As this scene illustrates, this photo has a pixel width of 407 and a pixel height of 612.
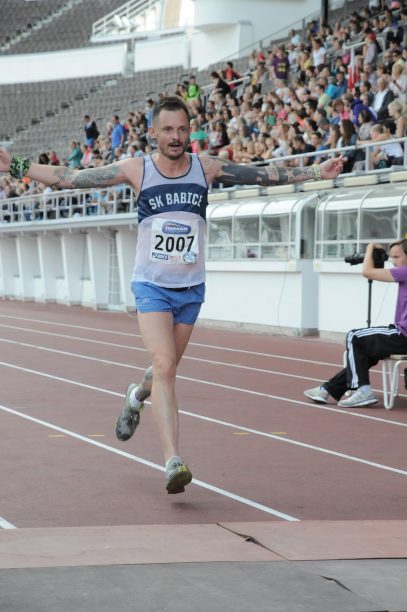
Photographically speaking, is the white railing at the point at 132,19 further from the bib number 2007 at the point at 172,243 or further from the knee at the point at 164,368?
the knee at the point at 164,368

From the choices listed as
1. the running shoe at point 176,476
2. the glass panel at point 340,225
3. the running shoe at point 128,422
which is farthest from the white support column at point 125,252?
the running shoe at point 176,476

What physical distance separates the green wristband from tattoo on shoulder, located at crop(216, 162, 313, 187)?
1.11 metres

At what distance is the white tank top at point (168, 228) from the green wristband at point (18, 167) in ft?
2.16

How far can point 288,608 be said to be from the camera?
4.49m

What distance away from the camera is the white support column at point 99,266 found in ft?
113

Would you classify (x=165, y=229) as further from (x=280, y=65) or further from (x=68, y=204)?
(x=68, y=204)

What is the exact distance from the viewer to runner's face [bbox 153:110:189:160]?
23.1 feet

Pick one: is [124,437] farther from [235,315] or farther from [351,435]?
[235,315]

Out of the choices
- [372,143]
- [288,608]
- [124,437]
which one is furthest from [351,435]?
[372,143]

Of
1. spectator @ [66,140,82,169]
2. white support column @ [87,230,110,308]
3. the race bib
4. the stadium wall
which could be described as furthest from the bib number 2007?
the stadium wall

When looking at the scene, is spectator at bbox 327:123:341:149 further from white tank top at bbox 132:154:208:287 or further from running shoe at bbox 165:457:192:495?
running shoe at bbox 165:457:192:495

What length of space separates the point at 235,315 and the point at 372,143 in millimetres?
6517

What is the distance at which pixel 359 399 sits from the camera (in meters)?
11.7

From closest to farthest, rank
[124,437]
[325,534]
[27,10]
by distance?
[325,534] → [124,437] → [27,10]
